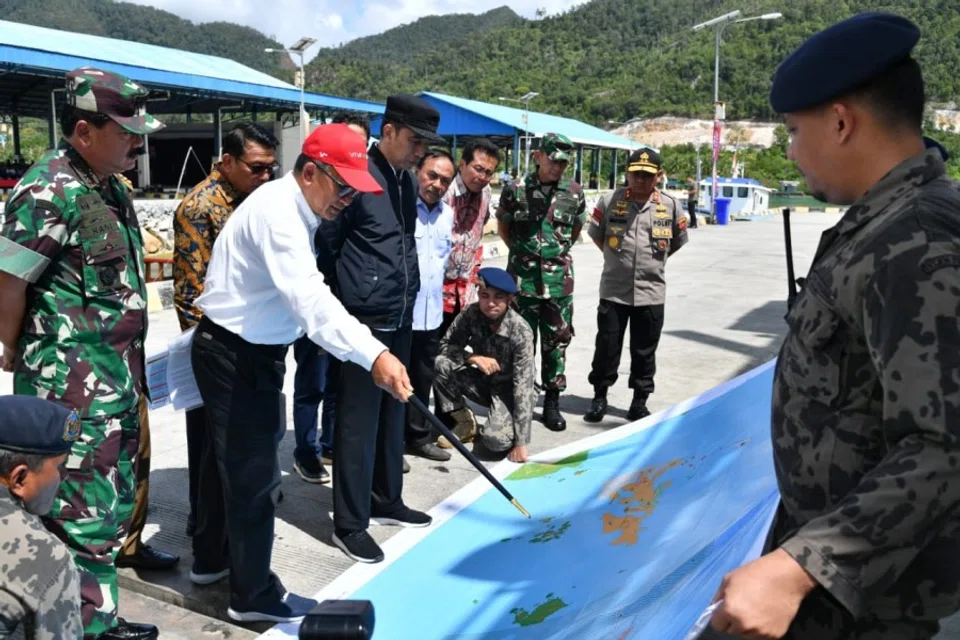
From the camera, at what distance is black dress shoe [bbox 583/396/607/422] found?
17.5 feet

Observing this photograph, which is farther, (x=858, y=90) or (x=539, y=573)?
(x=539, y=573)

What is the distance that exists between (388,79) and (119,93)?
119469 millimetres

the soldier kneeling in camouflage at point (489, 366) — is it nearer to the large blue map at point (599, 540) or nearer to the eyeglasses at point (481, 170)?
the eyeglasses at point (481, 170)

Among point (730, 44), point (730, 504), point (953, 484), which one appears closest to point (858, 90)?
point (953, 484)

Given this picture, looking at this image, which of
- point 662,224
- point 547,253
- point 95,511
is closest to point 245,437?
point 95,511

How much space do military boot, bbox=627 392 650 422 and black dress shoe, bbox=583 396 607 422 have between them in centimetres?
18

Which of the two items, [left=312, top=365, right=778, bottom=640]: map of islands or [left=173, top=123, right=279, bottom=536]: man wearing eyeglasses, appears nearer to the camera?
[left=312, top=365, right=778, bottom=640]: map of islands

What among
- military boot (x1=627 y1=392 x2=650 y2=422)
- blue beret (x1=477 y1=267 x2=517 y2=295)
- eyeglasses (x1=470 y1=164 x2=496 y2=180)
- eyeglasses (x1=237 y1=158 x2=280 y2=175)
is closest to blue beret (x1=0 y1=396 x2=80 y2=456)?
eyeglasses (x1=237 y1=158 x2=280 y2=175)

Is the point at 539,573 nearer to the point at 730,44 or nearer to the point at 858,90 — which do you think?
the point at 858,90

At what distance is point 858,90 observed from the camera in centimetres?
121

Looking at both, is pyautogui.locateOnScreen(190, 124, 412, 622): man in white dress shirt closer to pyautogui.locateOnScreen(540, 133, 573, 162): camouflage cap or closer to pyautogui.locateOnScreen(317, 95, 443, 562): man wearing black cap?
pyautogui.locateOnScreen(317, 95, 443, 562): man wearing black cap

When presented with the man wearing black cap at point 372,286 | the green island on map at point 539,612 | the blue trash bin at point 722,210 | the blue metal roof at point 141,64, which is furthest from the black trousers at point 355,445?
the blue trash bin at point 722,210

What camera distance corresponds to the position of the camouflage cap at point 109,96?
→ 240cm

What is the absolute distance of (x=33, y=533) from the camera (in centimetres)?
166
